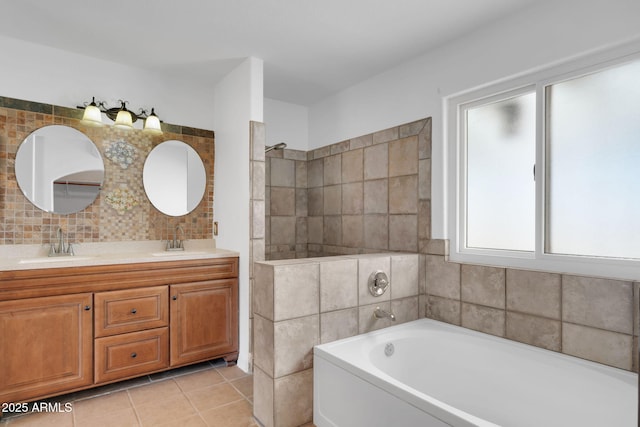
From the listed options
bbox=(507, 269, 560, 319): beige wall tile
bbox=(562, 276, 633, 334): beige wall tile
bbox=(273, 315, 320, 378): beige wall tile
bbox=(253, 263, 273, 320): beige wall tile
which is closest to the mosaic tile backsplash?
bbox=(253, 263, 273, 320): beige wall tile

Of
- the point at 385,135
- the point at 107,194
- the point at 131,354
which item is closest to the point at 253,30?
the point at 385,135

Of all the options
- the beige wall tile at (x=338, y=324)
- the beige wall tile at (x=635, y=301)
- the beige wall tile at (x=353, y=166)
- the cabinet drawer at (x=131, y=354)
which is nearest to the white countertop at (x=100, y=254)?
the cabinet drawer at (x=131, y=354)

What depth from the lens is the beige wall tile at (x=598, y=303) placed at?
1678 millimetres

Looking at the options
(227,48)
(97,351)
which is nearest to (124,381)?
(97,351)

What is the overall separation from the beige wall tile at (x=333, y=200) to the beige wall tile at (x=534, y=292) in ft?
5.48

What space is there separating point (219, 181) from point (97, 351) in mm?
1595

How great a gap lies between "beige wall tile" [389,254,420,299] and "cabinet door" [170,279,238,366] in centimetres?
130

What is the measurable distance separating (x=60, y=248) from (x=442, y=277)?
9.12 ft

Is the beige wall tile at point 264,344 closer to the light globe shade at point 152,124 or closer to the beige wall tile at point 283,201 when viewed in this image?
the beige wall tile at point 283,201

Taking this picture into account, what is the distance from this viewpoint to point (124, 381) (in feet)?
8.38

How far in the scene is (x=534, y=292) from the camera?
2.00 metres

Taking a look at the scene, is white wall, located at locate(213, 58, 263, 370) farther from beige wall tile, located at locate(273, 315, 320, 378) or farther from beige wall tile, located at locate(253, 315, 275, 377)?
beige wall tile, located at locate(273, 315, 320, 378)

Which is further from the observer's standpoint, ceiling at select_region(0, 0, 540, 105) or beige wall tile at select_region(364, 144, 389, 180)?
beige wall tile at select_region(364, 144, 389, 180)

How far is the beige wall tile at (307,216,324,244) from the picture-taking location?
3.66 m
